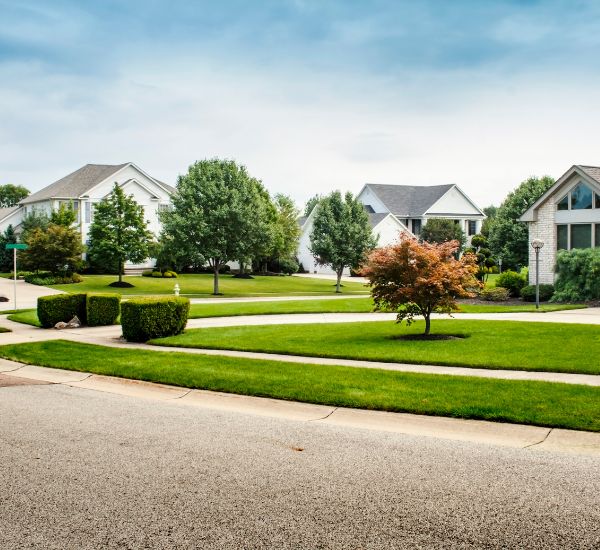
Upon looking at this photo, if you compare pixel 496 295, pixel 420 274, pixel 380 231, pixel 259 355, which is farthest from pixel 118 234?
pixel 420 274

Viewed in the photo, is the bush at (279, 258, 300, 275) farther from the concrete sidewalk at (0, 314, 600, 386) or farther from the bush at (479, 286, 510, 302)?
the concrete sidewalk at (0, 314, 600, 386)

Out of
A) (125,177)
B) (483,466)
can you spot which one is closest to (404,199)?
(125,177)

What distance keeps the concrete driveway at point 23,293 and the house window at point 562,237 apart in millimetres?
25916

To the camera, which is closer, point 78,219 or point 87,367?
point 87,367

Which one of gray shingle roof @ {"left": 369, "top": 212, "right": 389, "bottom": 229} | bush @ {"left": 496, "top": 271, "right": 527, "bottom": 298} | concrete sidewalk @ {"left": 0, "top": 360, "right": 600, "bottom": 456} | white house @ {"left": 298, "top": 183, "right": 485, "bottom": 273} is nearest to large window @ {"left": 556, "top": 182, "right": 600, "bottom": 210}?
bush @ {"left": 496, "top": 271, "right": 527, "bottom": 298}

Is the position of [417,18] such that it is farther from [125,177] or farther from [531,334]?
[125,177]

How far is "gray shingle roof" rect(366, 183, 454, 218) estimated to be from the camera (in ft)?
245

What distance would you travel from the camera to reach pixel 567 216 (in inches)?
1320

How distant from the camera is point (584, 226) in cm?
3303

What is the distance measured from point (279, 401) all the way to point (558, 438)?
4193 mm

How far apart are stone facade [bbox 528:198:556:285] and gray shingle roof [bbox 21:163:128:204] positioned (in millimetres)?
40201

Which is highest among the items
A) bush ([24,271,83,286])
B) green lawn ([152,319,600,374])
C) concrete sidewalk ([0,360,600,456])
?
bush ([24,271,83,286])

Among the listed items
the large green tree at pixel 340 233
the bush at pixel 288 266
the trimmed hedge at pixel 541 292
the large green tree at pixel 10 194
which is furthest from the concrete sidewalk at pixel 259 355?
the large green tree at pixel 10 194

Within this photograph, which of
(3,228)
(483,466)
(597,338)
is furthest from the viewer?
(3,228)
